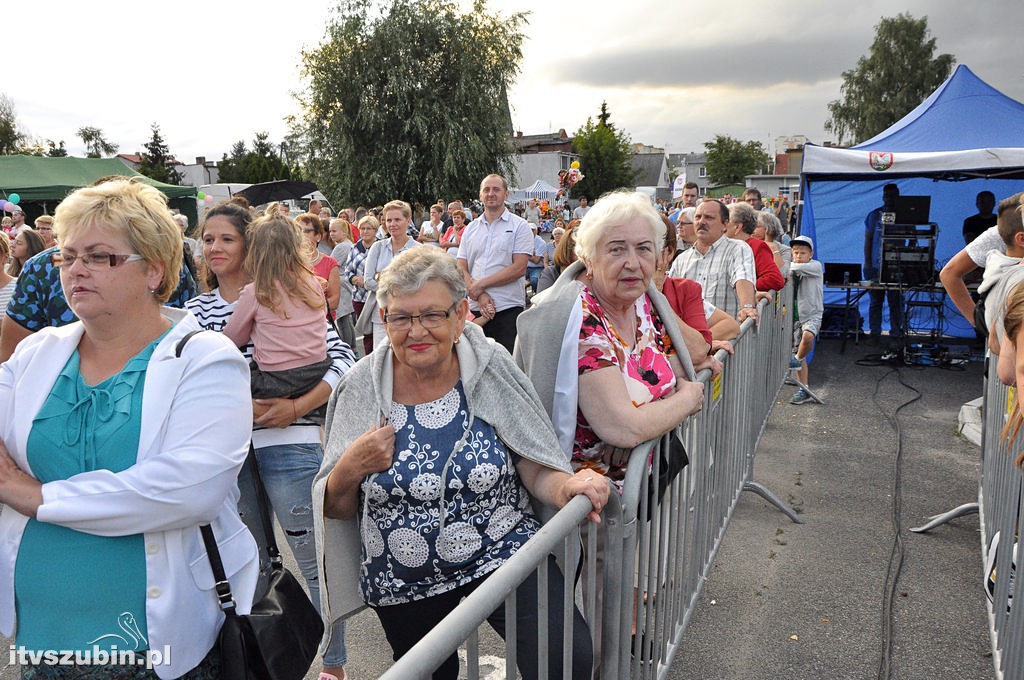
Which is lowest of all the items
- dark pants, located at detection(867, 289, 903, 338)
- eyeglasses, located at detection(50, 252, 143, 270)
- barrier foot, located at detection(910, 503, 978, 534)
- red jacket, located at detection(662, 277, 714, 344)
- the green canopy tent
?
barrier foot, located at detection(910, 503, 978, 534)

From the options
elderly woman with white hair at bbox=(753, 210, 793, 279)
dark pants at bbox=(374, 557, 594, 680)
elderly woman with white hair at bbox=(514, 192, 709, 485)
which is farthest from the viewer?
elderly woman with white hair at bbox=(753, 210, 793, 279)

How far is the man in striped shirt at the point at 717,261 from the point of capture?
5.52m

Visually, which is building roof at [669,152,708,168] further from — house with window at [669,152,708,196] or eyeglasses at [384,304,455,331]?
eyeglasses at [384,304,455,331]

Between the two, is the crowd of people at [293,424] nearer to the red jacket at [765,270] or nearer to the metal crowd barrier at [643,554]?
the metal crowd barrier at [643,554]

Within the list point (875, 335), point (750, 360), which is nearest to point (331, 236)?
point (750, 360)

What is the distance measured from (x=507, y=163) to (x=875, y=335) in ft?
68.8

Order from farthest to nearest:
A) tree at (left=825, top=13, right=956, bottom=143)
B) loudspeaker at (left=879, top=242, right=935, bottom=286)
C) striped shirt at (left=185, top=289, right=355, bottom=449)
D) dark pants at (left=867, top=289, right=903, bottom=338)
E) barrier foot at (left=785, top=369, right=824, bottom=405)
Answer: tree at (left=825, top=13, right=956, bottom=143) < dark pants at (left=867, top=289, right=903, bottom=338) < loudspeaker at (left=879, top=242, right=935, bottom=286) < barrier foot at (left=785, top=369, right=824, bottom=405) < striped shirt at (left=185, top=289, right=355, bottom=449)

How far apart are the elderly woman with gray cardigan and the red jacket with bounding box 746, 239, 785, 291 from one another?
13.6 ft

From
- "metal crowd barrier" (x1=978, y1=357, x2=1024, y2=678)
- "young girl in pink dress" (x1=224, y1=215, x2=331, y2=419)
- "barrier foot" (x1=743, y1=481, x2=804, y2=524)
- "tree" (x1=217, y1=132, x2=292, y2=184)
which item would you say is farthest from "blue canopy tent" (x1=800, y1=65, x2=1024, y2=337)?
"tree" (x1=217, y1=132, x2=292, y2=184)

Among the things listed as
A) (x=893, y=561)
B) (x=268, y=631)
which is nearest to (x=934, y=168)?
(x=893, y=561)

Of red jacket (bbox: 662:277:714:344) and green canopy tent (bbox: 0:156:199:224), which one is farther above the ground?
green canopy tent (bbox: 0:156:199:224)

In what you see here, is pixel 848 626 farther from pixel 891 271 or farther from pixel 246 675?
pixel 891 271

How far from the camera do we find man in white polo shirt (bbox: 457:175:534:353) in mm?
7152

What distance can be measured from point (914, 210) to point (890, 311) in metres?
1.47
